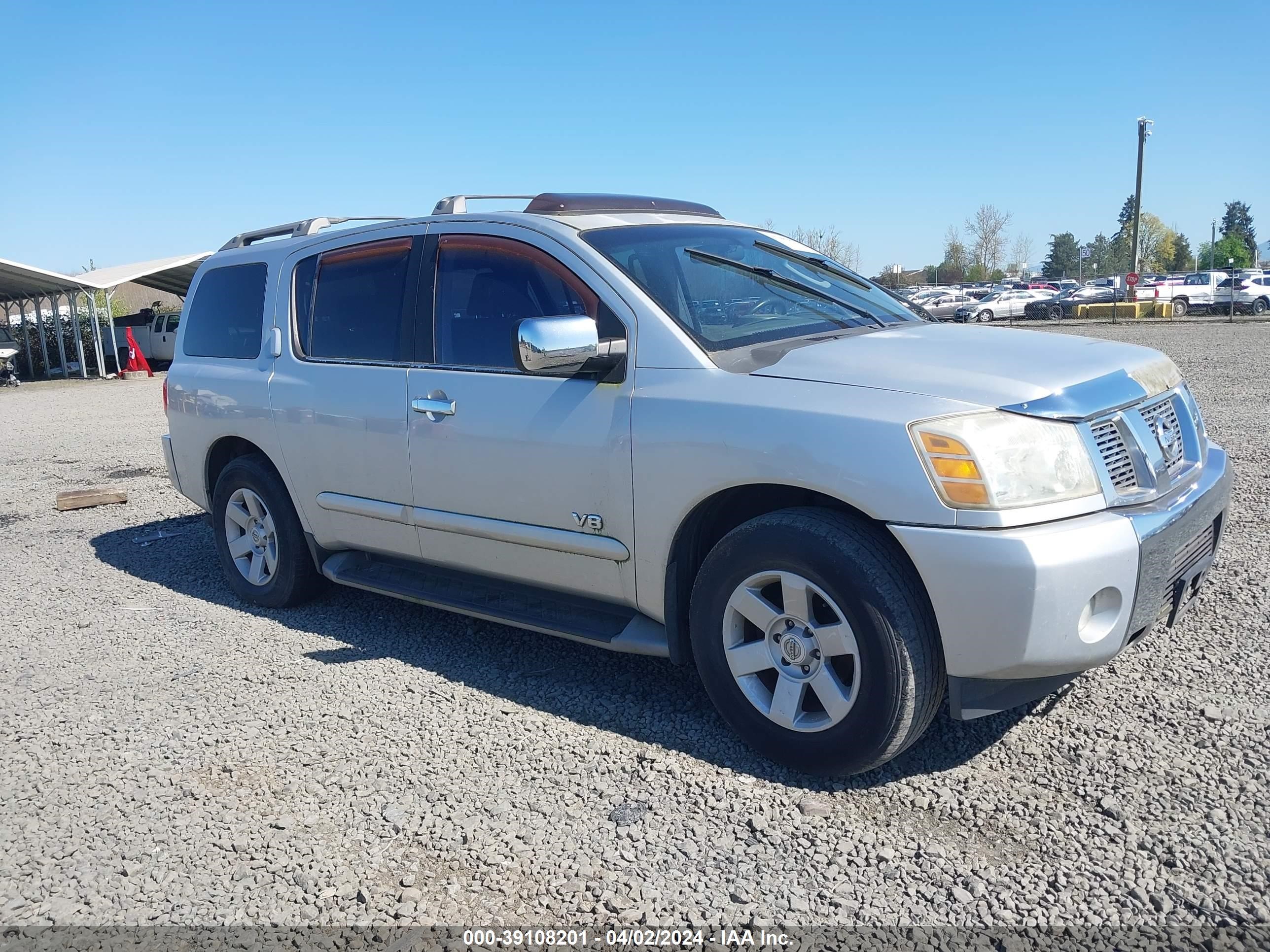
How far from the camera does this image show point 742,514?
3.50m

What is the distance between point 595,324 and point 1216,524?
2296 millimetres

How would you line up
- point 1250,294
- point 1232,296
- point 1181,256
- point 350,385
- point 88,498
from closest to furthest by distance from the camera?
1. point 350,385
2. point 88,498
3. point 1232,296
4. point 1250,294
5. point 1181,256

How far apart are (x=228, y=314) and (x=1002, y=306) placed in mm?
43417

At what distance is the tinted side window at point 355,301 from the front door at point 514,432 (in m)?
0.20

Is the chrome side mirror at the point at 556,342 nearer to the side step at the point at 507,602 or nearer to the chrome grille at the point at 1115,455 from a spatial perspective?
the side step at the point at 507,602

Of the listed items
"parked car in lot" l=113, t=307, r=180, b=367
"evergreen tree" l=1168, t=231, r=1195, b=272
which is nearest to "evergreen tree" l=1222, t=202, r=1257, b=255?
"evergreen tree" l=1168, t=231, r=1195, b=272

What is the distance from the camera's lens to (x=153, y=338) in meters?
32.2

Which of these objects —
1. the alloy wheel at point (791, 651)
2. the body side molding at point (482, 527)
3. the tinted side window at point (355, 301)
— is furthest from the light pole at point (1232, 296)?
the alloy wheel at point (791, 651)

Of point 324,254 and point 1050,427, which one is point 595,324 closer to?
point 1050,427

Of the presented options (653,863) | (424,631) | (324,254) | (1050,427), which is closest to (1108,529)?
(1050,427)

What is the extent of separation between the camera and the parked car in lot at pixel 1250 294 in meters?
35.8

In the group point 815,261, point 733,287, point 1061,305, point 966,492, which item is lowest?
point 966,492

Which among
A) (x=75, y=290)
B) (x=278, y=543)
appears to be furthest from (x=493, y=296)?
(x=75, y=290)

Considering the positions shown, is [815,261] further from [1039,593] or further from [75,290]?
[75,290]
